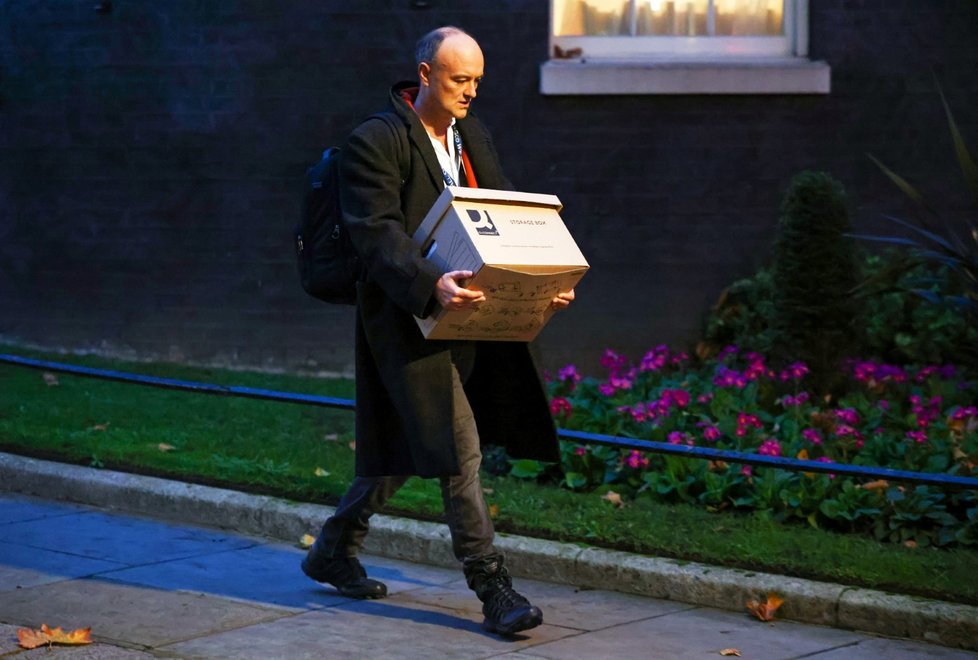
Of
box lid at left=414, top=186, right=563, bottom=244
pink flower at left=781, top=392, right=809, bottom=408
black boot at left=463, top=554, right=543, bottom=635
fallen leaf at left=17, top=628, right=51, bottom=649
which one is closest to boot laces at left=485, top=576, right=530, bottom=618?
black boot at left=463, top=554, right=543, bottom=635

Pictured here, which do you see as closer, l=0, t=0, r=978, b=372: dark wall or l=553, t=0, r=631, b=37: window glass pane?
l=0, t=0, r=978, b=372: dark wall

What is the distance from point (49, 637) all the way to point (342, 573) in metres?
1.10

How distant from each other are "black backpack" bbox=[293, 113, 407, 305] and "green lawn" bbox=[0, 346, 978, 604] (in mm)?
1582

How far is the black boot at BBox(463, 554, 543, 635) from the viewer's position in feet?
16.1

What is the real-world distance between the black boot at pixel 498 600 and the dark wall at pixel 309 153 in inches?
185

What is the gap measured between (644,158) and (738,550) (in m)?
4.36

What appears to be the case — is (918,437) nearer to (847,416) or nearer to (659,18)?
(847,416)

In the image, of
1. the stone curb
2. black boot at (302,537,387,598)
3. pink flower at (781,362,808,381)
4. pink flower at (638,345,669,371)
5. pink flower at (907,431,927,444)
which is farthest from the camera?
pink flower at (638,345,669,371)

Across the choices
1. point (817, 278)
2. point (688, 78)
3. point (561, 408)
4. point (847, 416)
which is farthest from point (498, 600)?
point (688, 78)

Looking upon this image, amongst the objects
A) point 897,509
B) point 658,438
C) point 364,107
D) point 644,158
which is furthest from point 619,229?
point 897,509

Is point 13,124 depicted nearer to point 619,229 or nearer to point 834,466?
point 619,229

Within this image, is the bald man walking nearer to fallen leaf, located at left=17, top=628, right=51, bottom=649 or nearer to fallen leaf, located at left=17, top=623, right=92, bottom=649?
fallen leaf, located at left=17, top=623, right=92, bottom=649

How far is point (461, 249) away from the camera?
457cm

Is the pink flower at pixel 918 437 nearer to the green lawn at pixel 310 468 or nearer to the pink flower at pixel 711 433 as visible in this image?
the pink flower at pixel 711 433
